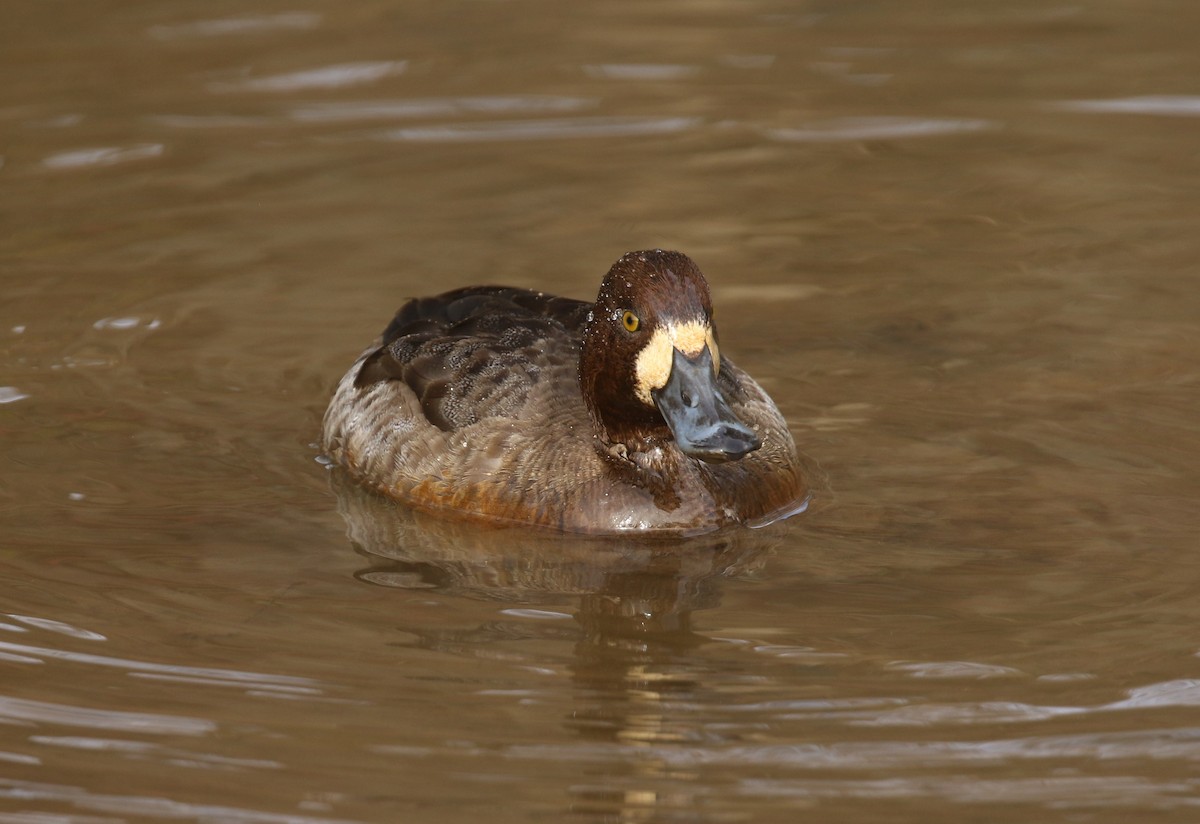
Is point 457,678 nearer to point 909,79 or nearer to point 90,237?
point 90,237

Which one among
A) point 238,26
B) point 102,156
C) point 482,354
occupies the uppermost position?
point 238,26

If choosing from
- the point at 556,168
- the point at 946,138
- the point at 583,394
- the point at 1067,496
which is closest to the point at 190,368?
the point at 583,394

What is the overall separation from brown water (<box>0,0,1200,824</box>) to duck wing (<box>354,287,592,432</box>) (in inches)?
22.5

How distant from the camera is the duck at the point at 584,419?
23.7 feet

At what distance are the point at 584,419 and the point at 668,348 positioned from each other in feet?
2.56

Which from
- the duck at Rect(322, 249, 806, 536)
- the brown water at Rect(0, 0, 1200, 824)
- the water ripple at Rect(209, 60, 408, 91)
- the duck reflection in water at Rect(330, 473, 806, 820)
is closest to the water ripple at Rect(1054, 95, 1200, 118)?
the brown water at Rect(0, 0, 1200, 824)

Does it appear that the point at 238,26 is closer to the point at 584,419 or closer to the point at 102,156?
the point at 102,156

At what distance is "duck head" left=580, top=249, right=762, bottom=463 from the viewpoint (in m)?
7.12

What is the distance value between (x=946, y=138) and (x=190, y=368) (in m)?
5.46

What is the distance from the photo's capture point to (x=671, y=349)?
725cm

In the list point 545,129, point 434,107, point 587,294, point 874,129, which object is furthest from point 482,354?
point 434,107

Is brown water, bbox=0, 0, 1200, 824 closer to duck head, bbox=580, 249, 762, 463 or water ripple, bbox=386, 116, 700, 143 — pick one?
water ripple, bbox=386, 116, 700, 143

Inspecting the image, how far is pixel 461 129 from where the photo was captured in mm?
12844

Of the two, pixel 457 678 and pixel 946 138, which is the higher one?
pixel 946 138
